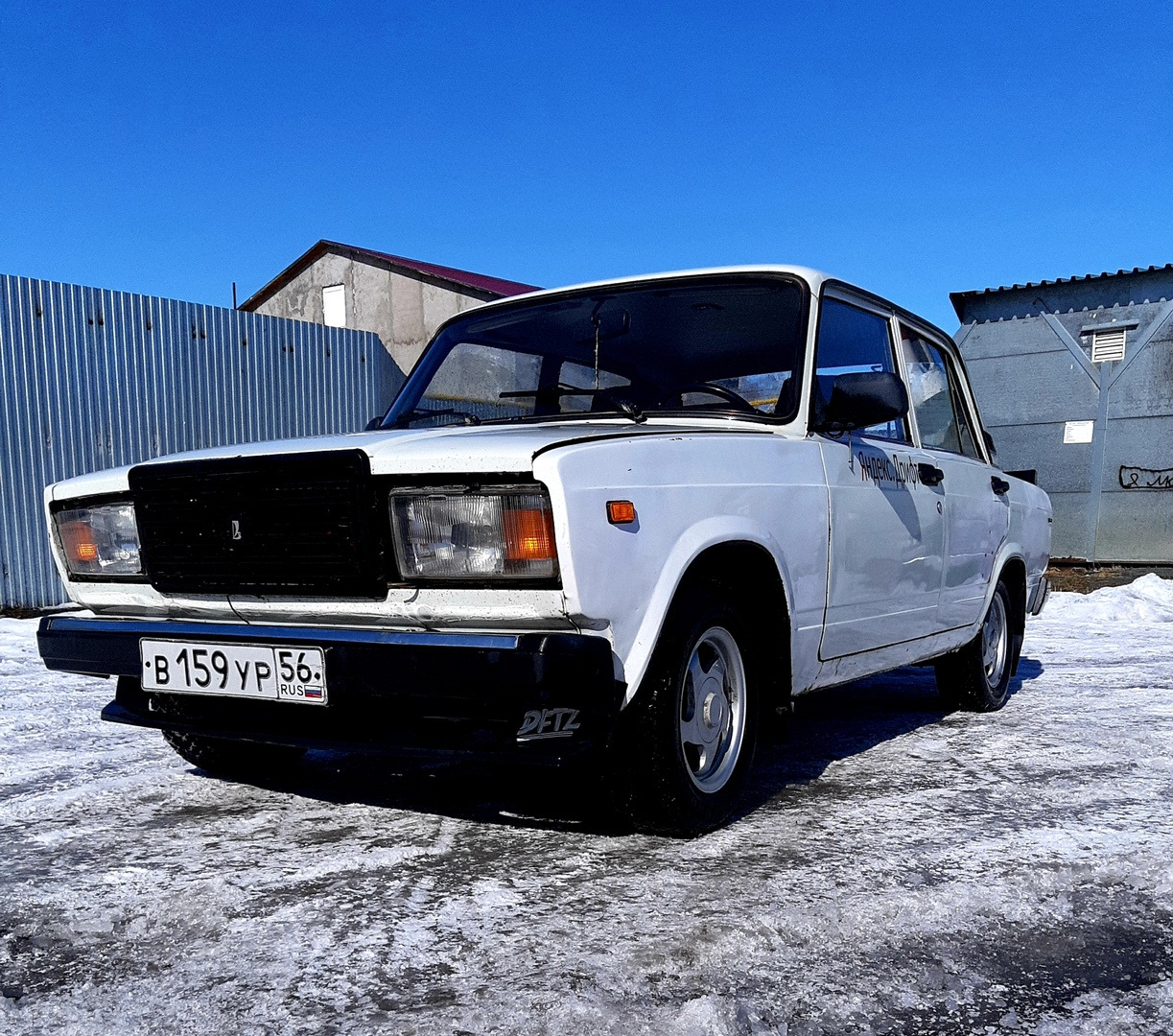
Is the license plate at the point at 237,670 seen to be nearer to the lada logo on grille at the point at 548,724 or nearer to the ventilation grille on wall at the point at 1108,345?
the lada logo on grille at the point at 548,724

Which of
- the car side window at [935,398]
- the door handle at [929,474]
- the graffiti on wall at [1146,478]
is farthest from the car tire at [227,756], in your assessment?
the graffiti on wall at [1146,478]

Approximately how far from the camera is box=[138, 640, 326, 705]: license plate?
2750 millimetres

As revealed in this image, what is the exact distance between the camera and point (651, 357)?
3.83 m

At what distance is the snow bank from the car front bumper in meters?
8.29

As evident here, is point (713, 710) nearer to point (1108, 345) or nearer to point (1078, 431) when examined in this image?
point (1078, 431)

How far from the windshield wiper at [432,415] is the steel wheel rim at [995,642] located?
9.40 ft

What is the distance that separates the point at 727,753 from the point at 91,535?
6.66 ft

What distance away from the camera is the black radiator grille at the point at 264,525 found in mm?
2717

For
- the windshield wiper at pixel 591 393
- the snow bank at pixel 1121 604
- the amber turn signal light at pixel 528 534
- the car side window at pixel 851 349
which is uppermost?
the car side window at pixel 851 349

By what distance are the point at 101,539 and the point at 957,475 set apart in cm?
343

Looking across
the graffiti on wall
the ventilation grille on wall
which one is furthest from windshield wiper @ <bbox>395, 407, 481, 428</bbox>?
the ventilation grille on wall

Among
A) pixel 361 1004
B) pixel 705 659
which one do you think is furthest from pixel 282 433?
pixel 361 1004

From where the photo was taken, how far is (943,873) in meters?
2.72

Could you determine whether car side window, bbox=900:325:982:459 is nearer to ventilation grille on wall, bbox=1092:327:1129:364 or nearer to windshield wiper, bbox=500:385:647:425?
windshield wiper, bbox=500:385:647:425
